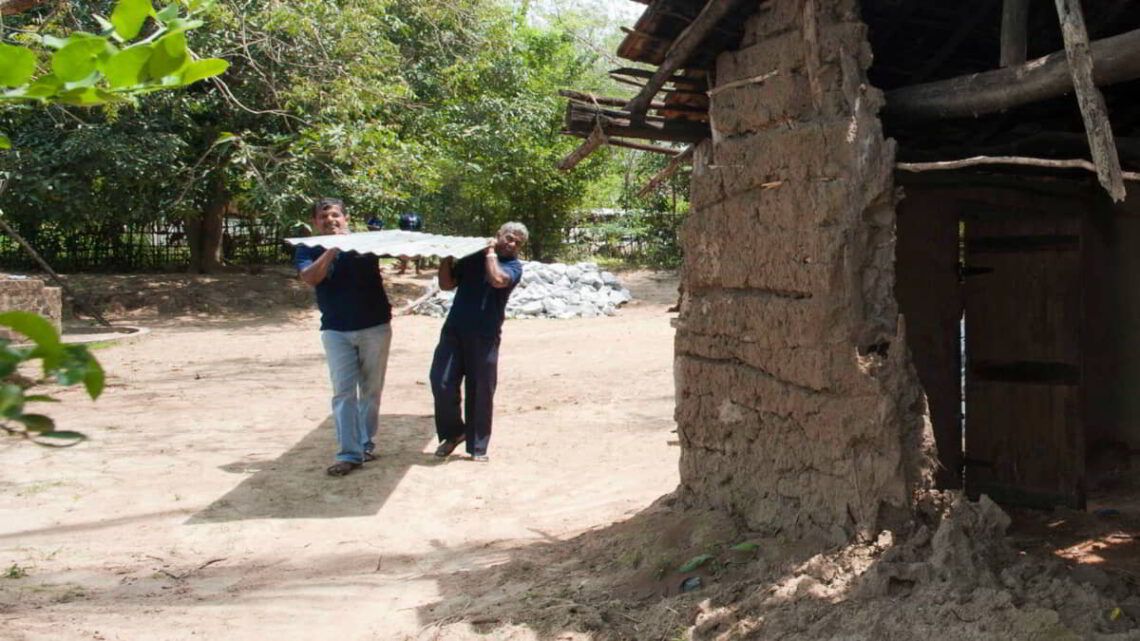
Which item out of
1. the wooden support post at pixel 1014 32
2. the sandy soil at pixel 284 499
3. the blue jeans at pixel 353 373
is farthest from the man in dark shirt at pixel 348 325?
the wooden support post at pixel 1014 32

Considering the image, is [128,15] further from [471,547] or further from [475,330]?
[475,330]

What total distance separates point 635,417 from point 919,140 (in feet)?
13.2

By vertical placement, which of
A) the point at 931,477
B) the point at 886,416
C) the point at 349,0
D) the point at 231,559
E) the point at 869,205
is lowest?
the point at 231,559

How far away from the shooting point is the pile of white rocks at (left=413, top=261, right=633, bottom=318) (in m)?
18.0

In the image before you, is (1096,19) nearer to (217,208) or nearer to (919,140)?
(919,140)

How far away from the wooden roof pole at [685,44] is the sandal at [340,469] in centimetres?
334

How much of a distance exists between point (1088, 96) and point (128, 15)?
10.6ft

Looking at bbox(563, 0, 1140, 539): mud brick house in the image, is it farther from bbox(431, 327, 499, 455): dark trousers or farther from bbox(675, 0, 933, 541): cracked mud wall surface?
bbox(431, 327, 499, 455): dark trousers

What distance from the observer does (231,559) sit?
547 cm

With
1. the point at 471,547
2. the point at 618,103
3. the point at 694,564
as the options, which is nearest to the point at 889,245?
the point at 694,564

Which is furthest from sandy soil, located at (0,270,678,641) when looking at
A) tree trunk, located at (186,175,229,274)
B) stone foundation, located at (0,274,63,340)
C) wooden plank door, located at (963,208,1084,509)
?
tree trunk, located at (186,175,229,274)

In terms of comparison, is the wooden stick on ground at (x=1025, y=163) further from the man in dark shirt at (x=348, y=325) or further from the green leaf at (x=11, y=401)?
the man in dark shirt at (x=348, y=325)

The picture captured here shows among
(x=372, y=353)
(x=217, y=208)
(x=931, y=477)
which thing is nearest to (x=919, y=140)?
(x=931, y=477)

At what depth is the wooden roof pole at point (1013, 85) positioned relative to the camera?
357 cm
